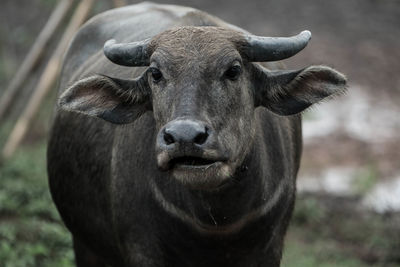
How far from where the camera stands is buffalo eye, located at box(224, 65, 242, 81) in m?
4.38

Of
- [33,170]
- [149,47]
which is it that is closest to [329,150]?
[33,170]

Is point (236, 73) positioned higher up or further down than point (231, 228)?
higher up

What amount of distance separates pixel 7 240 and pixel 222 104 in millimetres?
3877

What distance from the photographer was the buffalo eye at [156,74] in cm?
444

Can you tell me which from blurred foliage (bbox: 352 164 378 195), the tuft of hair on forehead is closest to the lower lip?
the tuft of hair on forehead

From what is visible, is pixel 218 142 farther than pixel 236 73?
No

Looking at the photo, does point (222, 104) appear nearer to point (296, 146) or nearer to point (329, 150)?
point (296, 146)

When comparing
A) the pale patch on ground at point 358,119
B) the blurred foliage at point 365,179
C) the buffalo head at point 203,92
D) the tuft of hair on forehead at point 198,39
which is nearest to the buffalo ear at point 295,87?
the buffalo head at point 203,92

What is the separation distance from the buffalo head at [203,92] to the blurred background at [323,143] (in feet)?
9.30

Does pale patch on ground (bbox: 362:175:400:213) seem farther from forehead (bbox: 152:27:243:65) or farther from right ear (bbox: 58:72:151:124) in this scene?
forehead (bbox: 152:27:243:65)

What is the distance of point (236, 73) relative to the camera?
14.5 ft

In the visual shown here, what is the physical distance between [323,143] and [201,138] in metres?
6.73

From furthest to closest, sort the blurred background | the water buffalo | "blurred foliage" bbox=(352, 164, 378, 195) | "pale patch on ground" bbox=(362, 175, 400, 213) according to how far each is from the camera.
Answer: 1. "blurred foliage" bbox=(352, 164, 378, 195)
2. "pale patch on ground" bbox=(362, 175, 400, 213)
3. the blurred background
4. the water buffalo

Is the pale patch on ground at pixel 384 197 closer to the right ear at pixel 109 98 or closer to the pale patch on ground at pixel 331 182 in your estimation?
the pale patch on ground at pixel 331 182
